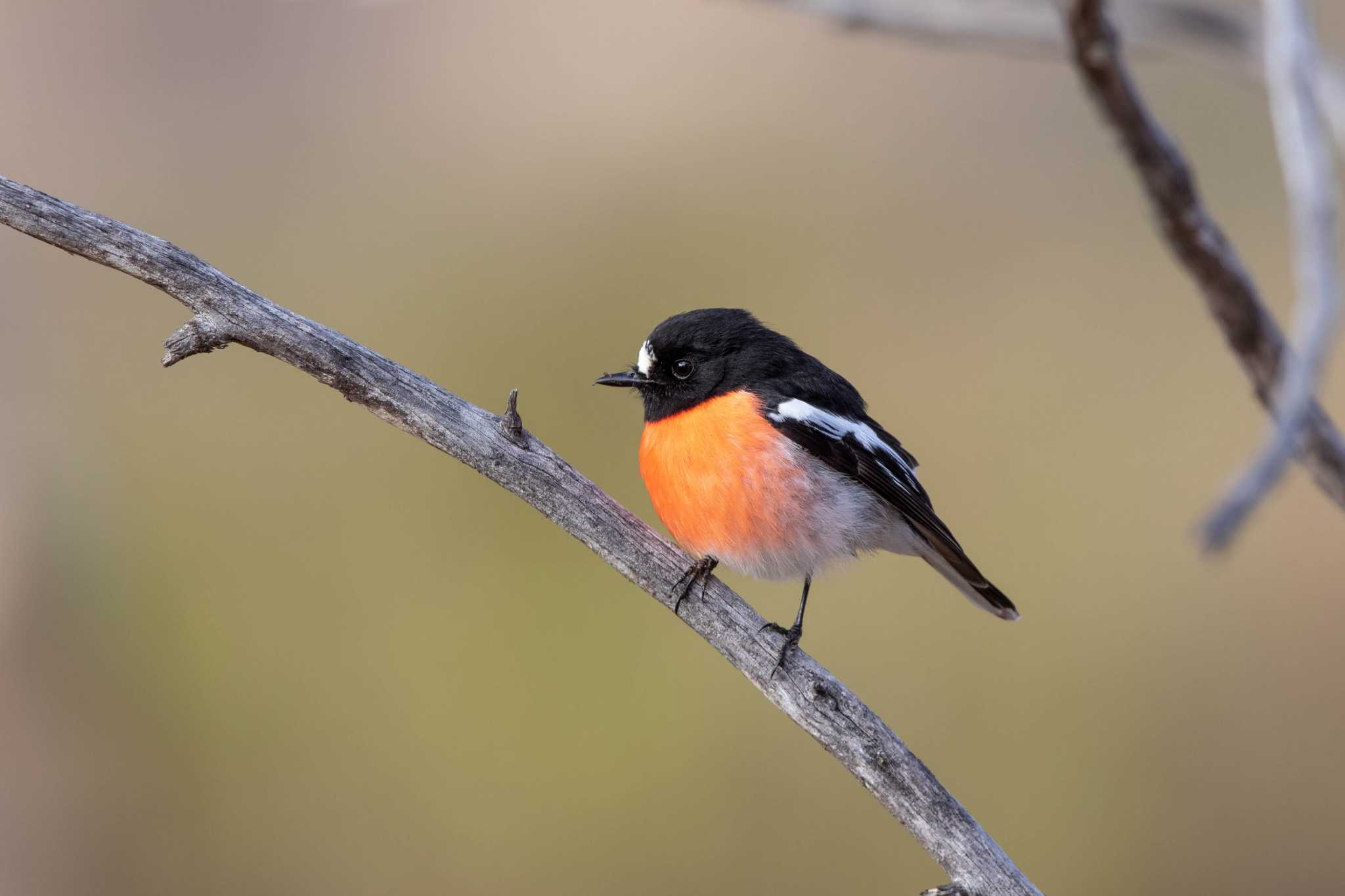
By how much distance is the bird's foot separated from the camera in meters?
2.17

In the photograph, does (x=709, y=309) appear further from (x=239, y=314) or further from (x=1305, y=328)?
(x=1305, y=328)

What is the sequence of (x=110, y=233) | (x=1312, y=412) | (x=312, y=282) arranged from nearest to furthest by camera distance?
(x=1312, y=412)
(x=110, y=233)
(x=312, y=282)

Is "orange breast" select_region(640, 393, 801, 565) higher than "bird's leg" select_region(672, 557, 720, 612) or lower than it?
higher

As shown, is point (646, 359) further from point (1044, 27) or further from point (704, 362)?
point (1044, 27)

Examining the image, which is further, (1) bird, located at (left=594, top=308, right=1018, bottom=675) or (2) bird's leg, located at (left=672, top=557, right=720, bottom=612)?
(1) bird, located at (left=594, top=308, right=1018, bottom=675)

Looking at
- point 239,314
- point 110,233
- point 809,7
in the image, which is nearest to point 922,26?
point 809,7

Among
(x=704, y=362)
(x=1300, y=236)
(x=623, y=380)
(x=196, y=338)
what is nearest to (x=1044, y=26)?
(x=704, y=362)

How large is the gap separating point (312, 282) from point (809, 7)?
327cm

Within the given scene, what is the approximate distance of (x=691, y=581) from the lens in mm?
2273

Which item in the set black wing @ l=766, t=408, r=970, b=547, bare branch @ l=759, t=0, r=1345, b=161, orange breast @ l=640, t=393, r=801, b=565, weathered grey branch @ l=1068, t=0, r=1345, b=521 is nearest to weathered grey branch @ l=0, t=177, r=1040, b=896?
orange breast @ l=640, t=393, r=801, b=565

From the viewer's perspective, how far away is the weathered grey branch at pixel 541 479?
1.94m

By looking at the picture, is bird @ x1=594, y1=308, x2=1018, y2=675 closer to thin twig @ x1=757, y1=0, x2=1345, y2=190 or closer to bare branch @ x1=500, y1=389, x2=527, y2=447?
bare branch @ x1=500, y1=389, x2=527, y2=447

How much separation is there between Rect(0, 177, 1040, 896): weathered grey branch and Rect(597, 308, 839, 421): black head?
0.72 m

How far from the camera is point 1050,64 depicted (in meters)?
5.62
